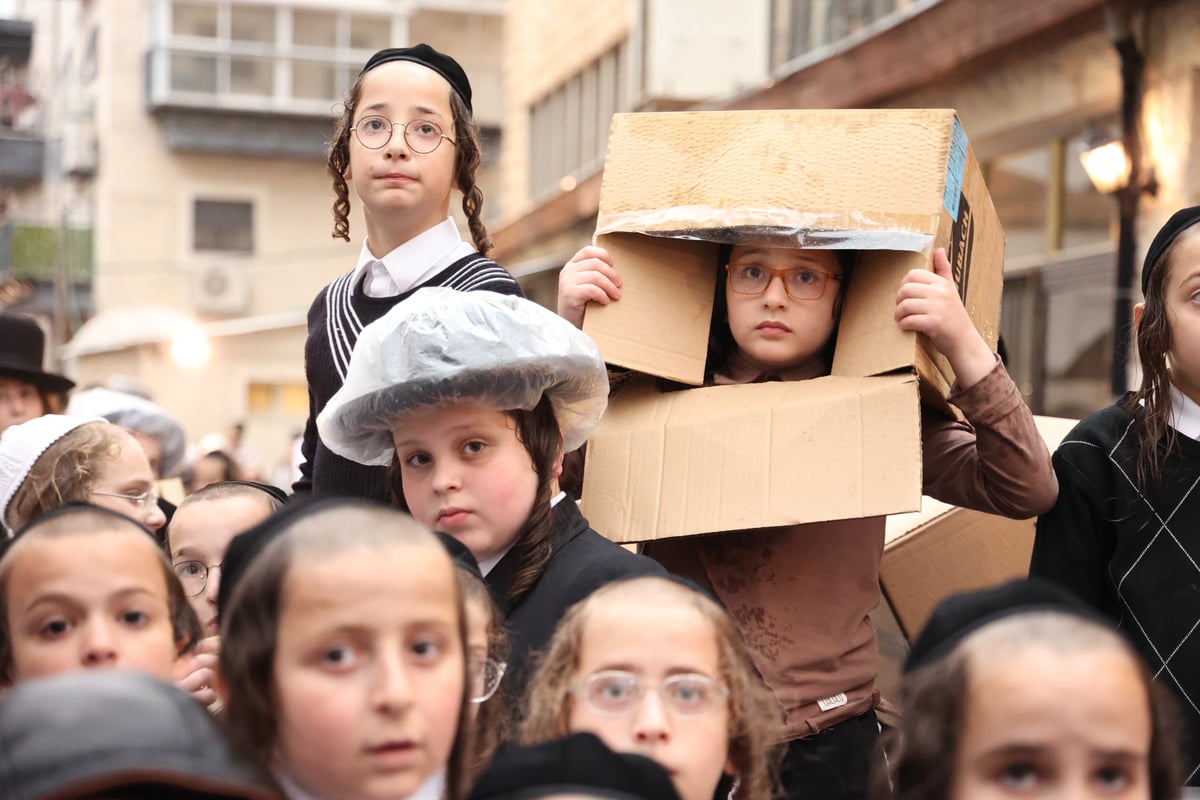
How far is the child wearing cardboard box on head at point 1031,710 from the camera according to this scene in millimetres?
1945

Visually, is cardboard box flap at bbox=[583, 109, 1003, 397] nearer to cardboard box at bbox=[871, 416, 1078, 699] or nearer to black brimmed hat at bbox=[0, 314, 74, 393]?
cardboard box at bbox=[871, 416, 1078, 699]

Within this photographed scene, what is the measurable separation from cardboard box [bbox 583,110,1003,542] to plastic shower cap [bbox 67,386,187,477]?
3.26m

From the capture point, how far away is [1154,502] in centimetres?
313

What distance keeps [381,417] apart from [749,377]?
2.77 feet

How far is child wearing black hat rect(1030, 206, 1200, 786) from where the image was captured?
10.0 ft

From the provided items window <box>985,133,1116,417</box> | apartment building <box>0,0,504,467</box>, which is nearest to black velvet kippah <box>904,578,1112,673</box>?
window <box>985,133,1116,417</box>

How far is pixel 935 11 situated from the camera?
421 inches

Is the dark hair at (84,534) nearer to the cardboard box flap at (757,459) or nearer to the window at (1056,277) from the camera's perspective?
the cardboard box flap at (757,459)

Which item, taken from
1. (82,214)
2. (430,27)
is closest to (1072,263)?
(430,27)

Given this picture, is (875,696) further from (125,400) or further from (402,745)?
(125,400)

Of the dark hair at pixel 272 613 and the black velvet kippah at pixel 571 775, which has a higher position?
the dark hair at pixel 272 613

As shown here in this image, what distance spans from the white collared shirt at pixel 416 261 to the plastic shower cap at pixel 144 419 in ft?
9.31

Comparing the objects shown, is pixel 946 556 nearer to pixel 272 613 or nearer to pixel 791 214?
pixel 791 214


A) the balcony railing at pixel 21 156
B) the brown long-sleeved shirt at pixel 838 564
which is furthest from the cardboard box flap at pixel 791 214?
the balcony railing at pixel 21 156
